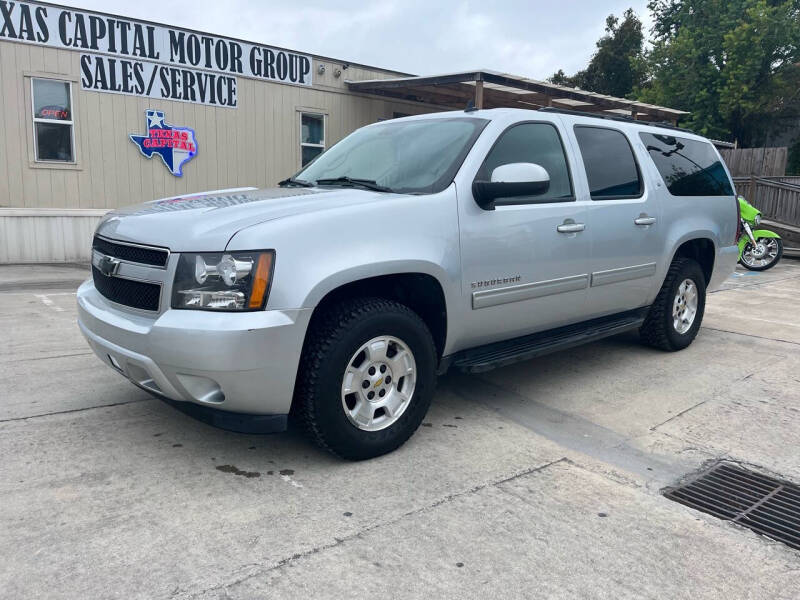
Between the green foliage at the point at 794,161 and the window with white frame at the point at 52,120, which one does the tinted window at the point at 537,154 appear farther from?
the green foliage at the point at 794,161

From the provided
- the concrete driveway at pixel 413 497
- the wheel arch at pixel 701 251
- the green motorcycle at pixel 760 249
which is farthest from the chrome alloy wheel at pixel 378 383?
the green motorcycle at pixel 760 249

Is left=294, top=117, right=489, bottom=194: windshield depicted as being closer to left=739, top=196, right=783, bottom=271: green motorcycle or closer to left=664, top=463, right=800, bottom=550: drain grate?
left=664, top=463, right=800, bottom=550: drain grate

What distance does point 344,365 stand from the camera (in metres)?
3.16

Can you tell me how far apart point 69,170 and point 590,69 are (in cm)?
3780

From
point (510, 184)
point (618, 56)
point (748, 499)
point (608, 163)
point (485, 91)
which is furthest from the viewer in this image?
point (618, 56)

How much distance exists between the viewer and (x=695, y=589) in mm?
2430

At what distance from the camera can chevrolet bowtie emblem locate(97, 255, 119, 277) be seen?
334 cm

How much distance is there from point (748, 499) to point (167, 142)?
1116 cm

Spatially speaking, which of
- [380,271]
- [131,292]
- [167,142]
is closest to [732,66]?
[167,142]

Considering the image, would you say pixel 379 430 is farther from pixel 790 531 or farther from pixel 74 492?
pixel 790 531

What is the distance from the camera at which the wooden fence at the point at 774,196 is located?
1594cm

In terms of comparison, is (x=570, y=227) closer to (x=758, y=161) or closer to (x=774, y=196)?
(x=774, y=196)

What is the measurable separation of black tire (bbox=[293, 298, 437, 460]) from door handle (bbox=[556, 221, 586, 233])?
1.28m

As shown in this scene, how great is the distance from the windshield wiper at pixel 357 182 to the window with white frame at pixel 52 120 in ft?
28.0
